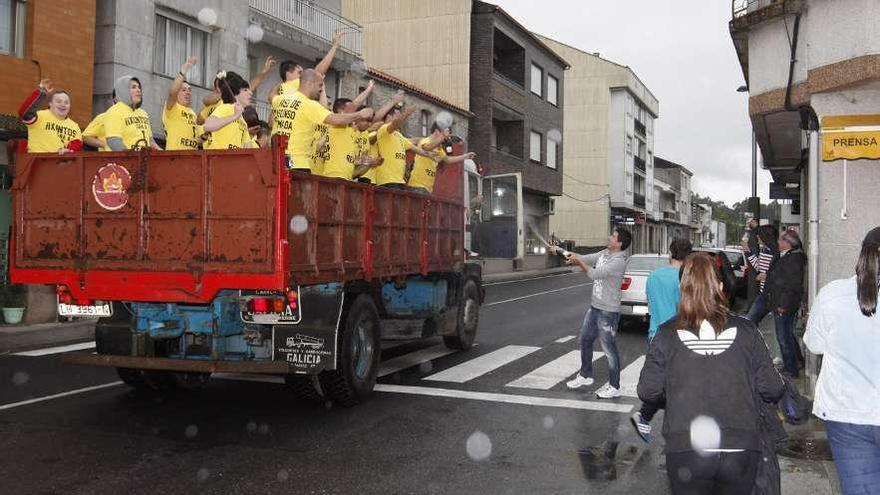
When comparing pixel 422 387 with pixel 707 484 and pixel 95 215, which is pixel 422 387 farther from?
pixel 707 484

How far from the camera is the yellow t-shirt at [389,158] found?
30.4 ft

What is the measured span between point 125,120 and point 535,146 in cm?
3378

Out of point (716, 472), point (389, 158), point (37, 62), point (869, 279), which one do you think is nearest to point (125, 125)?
point (389, 158)

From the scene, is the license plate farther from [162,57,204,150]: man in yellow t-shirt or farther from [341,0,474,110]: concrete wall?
[341,0,474,110]: concrete wall

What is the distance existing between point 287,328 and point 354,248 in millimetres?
1091

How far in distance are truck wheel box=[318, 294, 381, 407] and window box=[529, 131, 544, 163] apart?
3213 cm

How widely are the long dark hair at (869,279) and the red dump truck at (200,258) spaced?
4100 millimetres

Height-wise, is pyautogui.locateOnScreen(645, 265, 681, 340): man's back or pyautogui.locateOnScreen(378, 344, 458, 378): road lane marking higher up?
pyautogui.locateOnScreen(645, 265, 681, 340): man's back

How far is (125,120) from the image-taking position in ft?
24.6

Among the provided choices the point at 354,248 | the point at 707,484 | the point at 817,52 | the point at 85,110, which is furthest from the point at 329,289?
the point at 85,110

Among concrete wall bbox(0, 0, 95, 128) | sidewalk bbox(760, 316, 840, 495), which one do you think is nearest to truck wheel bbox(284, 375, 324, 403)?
sidewalk bbox(760, 316, 840, 495)

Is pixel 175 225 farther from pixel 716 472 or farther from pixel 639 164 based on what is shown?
pixel 639 164

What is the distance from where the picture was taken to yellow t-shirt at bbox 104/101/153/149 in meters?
7.42

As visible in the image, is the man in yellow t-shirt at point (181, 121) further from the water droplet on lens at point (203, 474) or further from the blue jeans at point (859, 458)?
the blue jeans at point (859, 458)
